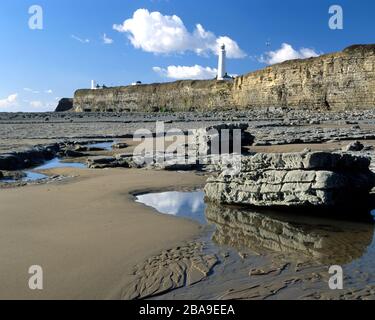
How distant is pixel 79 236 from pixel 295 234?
116 inches

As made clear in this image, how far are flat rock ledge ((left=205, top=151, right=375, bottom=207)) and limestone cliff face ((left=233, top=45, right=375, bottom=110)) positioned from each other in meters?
39.2

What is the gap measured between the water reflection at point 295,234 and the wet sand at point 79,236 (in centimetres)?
61

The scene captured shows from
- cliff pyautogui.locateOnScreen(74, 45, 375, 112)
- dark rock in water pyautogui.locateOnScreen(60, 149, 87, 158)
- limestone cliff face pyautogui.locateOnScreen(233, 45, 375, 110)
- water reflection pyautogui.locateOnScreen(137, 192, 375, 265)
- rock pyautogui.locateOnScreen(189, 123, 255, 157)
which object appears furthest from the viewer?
cliff pyautogui.locateOnScreen(74, 45, 375, 112)

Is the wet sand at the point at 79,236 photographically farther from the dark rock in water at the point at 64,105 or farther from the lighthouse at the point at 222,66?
the dark rock in water at the point at 64,105

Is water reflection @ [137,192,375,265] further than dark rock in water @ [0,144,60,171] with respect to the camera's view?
No

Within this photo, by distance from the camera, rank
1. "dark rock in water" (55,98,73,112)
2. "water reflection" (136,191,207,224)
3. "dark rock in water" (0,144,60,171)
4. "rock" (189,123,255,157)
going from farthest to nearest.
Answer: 1. "dark rock in water" (55,98,73,112)
2. "rock" (189,123,255,157)
3. "dark rock in water" (0,144,60,171)
4. "water reflection" (136,191,207,224)

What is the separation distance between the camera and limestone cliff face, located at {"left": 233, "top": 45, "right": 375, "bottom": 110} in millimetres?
43188

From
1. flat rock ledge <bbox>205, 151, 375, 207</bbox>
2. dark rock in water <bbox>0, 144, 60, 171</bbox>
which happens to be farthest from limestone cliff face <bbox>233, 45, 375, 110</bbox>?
flat rock ledge <bbox>205, 151, 375, 207</bbox>

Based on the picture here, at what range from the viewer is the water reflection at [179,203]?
7258mm

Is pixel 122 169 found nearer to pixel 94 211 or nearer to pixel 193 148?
pixel 193 148

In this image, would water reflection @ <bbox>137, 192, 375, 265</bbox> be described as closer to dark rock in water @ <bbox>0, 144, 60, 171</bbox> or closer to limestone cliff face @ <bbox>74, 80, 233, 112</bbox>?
dark rock in water @ <bbox>0, 144, 60, 171</bbox>

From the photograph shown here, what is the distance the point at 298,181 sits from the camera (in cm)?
672

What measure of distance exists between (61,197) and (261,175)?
3831 mm
